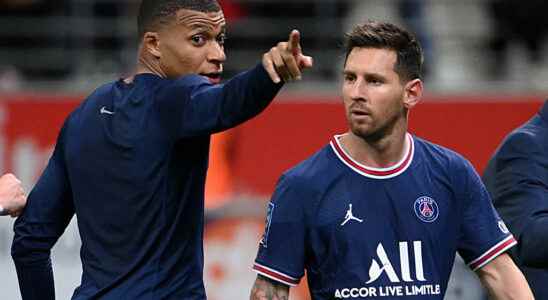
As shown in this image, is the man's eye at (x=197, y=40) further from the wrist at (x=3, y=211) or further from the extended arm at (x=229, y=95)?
the wrist at (x=3, y=211)

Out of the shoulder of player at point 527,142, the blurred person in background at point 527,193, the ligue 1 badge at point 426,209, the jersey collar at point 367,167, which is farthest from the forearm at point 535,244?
the jersey collar at point 367,167

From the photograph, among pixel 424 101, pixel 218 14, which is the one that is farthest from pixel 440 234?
pixel 424 101

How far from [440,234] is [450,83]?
539 centimetres

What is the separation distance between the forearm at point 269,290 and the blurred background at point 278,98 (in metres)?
4.18

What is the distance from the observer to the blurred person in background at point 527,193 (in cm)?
520

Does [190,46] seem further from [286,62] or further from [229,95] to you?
[286,62]

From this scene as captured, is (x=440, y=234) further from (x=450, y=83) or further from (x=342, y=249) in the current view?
(x=450, y=83)

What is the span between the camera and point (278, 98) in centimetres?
933

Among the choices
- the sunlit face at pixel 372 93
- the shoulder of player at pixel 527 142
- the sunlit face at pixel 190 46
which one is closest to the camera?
the sunlit face at pixel 190 46

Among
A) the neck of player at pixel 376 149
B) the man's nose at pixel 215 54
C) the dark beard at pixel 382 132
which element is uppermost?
the man's nose at pixel 215 54

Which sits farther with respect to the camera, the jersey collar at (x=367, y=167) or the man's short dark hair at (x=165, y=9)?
the jersey collar at (x=367, y=167)

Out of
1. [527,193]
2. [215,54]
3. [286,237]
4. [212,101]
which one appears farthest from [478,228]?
[212,101]

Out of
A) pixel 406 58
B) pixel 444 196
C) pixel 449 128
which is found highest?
pixel 406 58

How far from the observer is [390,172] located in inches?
197
